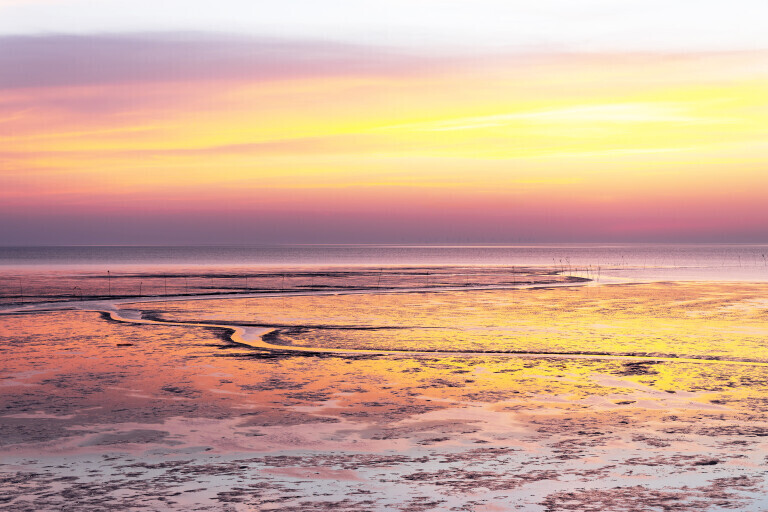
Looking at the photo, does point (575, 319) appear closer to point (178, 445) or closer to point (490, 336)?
point (490, 336)

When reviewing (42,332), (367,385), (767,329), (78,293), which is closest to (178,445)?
(367,385)

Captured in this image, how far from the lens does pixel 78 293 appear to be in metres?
57.7

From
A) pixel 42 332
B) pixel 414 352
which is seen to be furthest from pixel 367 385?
pixel 42 332

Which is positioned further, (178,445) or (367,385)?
(367,385)

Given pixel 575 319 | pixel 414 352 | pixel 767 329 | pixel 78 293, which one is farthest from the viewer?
pixel 78 293

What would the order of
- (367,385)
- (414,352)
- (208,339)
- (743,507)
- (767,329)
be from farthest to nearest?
(767,329)
(208,339)
(414,352)
(367,385)
(743,507)

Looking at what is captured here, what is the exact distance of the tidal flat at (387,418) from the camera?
9891 millimetres

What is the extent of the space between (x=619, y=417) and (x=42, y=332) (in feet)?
79.1

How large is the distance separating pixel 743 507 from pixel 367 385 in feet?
33.1

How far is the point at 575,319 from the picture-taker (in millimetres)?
34562

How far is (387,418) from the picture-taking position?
14.4 metres

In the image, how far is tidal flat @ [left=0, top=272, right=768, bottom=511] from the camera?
989cm

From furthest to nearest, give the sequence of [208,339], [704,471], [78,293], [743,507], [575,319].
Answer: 1. [78,293]
2. [575,319]
3. [208,339]
4. [704,471]
5. [743,507]

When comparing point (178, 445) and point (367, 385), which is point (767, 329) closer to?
point (367, 385)
